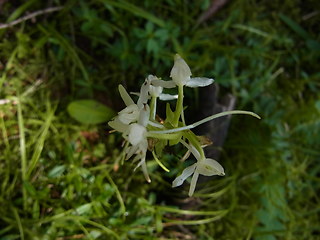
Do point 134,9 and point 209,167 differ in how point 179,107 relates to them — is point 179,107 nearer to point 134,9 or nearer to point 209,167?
point 209,167

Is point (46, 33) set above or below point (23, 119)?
above

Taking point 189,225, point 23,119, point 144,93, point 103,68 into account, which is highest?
point 144,93

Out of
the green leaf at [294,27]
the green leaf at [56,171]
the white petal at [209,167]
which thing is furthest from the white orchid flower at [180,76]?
the green leaf at [294,27]

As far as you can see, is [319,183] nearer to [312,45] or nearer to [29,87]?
[312,45]

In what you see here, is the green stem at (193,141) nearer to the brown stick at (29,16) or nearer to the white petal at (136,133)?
the white petal at (136,133)

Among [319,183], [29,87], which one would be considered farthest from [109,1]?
[319,183]

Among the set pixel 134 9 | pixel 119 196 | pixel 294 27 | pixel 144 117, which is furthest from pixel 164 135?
pixel 294 27

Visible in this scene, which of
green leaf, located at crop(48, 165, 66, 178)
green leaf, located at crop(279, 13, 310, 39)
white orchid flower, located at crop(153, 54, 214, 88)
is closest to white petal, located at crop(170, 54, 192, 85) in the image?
white orchid flower, located at crop(153, 54, 214, 88)

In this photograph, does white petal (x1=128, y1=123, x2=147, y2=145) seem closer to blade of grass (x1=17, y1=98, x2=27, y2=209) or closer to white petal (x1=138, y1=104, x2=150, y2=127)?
white petal (x1=138, y1=104, x2=150, y2=127)
